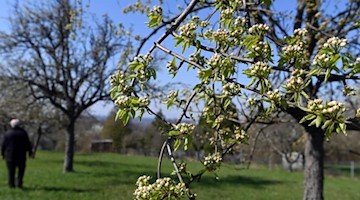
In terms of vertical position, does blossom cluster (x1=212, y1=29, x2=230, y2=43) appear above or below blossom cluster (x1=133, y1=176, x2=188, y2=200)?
above

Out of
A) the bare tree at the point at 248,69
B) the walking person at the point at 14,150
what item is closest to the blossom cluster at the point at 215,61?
the bare tree at the point at 248,69

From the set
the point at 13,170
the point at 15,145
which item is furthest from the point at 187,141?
the point at 13,170

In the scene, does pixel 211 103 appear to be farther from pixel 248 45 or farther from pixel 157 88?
pixel 157 88

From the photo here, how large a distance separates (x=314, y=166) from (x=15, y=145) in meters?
6.47

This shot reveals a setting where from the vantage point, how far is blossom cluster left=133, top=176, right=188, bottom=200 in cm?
143

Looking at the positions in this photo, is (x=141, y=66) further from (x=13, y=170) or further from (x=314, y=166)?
(x=13, y=170)

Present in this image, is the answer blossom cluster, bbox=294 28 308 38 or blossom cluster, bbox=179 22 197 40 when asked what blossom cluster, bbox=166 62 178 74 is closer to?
blossom cluster, bbox=179 22 197 40

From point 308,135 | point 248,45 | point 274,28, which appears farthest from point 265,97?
point 308,135

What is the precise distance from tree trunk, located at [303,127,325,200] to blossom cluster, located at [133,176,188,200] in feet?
15.6

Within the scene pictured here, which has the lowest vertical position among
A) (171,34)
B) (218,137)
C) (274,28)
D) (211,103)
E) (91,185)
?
(91,185)

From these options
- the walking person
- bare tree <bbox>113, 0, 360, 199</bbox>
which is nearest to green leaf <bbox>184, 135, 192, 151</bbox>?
bare tree <bbox>113, 0, 360, 199</bbox>

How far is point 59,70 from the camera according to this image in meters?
14.5

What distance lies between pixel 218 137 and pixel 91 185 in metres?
9.80

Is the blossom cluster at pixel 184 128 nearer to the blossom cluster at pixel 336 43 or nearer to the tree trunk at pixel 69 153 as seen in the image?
the blossom cluster at pixel 336 43
